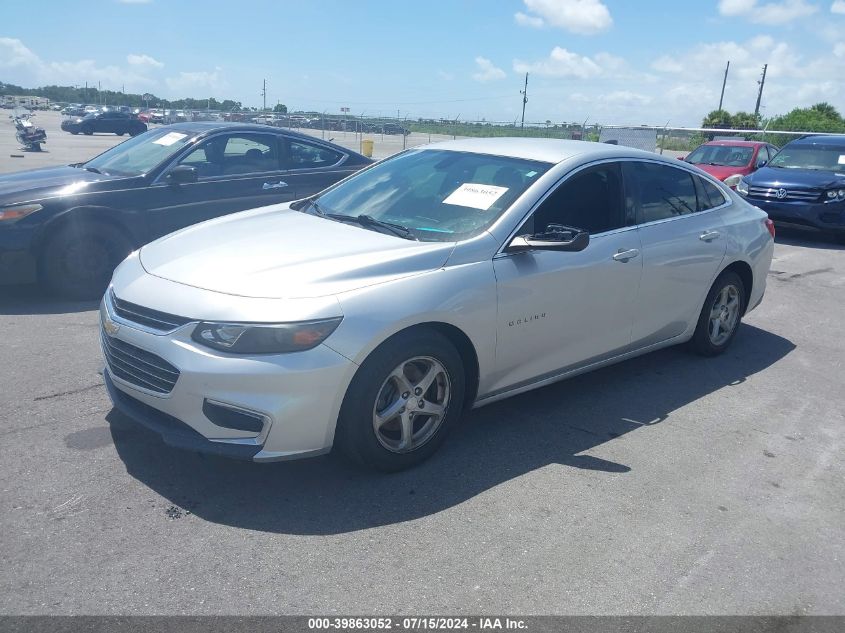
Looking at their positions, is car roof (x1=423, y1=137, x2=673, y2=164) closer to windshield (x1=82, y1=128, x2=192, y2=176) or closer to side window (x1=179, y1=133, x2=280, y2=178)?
side window (x1=179, y1=133, x2=280, y2=178)

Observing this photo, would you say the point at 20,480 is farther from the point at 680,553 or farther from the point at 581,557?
the point at 680,553

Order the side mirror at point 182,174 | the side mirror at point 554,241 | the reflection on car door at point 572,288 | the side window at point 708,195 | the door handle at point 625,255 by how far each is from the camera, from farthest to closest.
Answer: the side mirror at point 182,174, the side window at point 708,195, the door handle at point 625,255, the reflection on car door at point 572,288, the side mirror at point 554,241

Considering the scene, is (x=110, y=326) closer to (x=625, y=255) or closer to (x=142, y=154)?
(x=625, y=255)

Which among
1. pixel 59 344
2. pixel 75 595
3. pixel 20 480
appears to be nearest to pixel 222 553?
pixel 75 595

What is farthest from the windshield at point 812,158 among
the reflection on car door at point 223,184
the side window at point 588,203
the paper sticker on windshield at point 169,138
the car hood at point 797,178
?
the paper sticker on windshield at point 169,138

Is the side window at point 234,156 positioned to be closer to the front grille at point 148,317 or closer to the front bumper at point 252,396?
the front grille at point 148,317

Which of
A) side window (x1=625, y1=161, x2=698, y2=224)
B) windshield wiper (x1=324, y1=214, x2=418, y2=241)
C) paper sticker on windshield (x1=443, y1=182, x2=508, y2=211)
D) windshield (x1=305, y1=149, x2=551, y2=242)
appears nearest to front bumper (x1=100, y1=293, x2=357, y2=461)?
windshield wiper (x1=324, y1=214, x2=418, y2=241)

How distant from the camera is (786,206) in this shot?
11.9 m

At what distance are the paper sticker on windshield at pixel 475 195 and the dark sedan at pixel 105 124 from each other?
4281cm

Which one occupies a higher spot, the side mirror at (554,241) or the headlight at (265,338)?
the side mirror at (554,241)

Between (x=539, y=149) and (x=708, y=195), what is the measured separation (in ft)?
5.46

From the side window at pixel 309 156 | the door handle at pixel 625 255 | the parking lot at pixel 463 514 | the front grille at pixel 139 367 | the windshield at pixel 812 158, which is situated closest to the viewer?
the parking lot at pixel 463 514

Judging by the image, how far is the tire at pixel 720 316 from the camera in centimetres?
580

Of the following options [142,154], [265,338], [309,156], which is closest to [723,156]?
[309,156]
